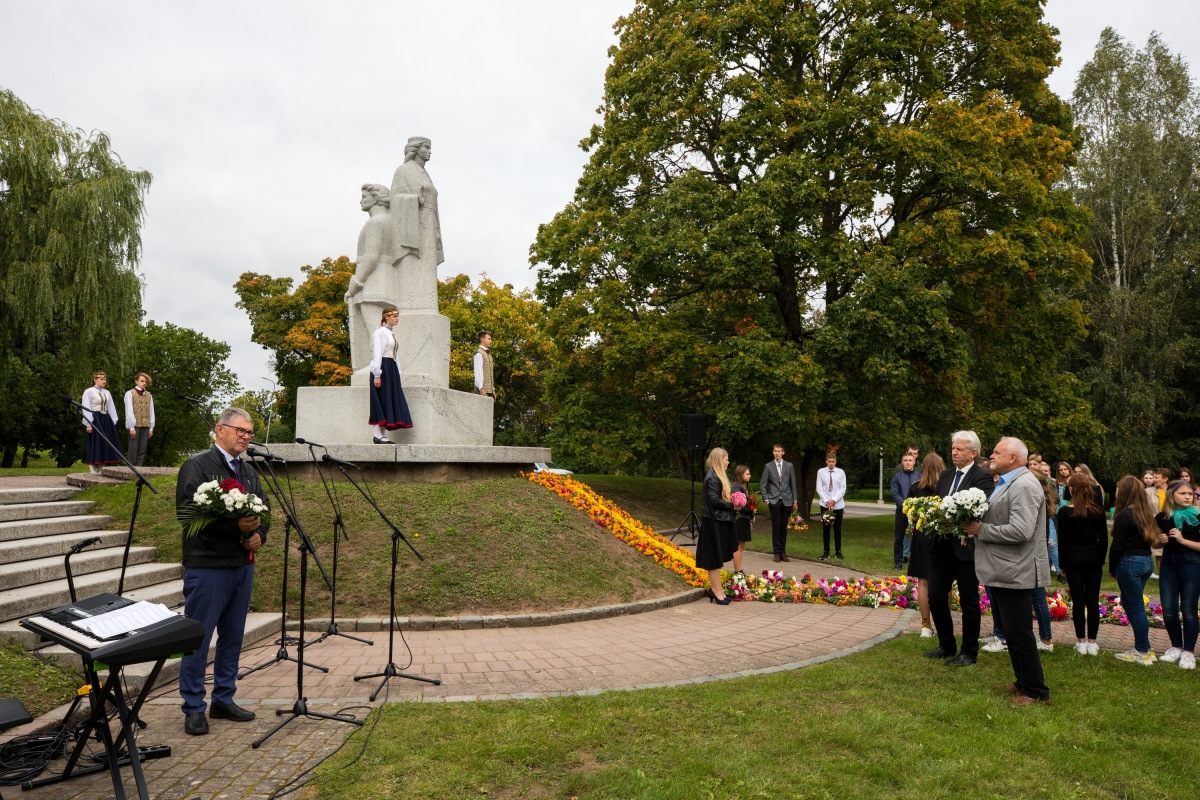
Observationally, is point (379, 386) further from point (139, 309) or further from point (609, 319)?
point (139, 309)

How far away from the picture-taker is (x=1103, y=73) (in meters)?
29.6

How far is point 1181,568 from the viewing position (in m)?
6.90

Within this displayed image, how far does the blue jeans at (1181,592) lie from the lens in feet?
22.4

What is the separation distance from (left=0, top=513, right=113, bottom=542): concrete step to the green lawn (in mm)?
5223

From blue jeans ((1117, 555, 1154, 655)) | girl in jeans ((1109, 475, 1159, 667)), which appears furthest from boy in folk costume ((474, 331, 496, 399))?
blue jeans ((1117, 555, 1154, 655))

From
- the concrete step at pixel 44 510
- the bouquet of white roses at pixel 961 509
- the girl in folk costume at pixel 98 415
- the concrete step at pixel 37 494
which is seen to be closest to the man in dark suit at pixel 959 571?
the bouquet of white roses at pixel 961 509

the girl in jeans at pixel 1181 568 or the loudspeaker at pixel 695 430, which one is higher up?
the loudspeaker at pixel 695 430

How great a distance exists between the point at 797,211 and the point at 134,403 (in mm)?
14763

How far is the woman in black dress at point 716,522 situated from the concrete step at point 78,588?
6.17 meters

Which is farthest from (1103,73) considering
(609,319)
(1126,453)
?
(609,319)

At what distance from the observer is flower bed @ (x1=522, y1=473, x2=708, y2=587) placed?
10.8 meters

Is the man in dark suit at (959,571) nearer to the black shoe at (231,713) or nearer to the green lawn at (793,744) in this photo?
the green lawn at (793,744)

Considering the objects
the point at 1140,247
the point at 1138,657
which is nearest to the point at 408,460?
the point at 1138,657

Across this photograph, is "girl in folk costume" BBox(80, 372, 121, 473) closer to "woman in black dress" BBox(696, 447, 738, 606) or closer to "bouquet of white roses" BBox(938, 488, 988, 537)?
"woman in black dress" BBox(696, 447, 738, 606)
